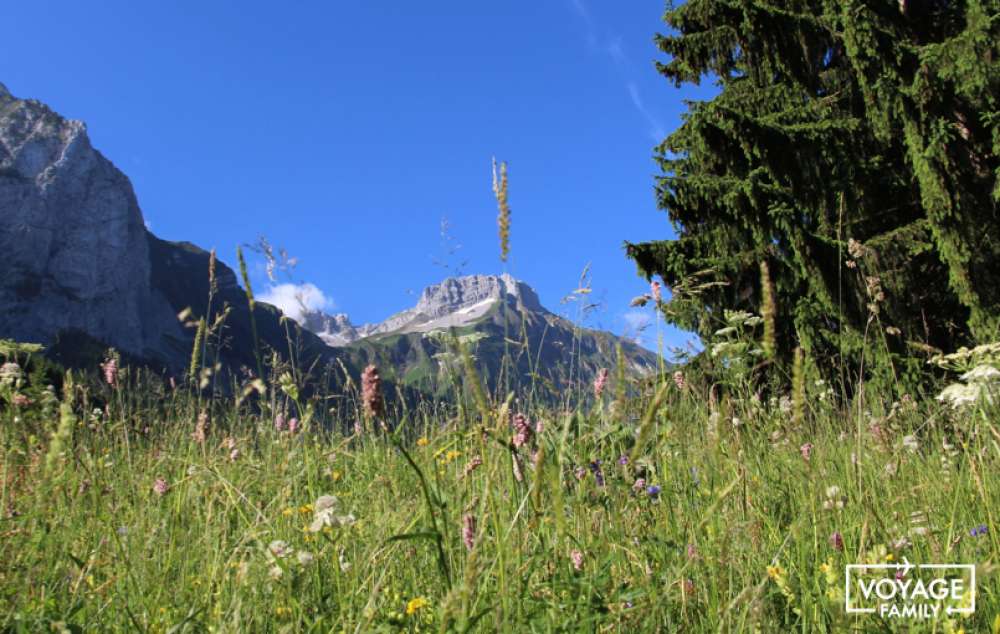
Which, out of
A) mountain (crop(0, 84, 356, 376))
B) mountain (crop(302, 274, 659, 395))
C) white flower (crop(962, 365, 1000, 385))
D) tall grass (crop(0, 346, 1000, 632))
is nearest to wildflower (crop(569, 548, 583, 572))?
tall grass (crop(0, 346, 1000, 632))

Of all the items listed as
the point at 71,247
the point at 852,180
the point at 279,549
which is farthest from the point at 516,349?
the point at 71,247

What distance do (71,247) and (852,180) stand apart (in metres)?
128

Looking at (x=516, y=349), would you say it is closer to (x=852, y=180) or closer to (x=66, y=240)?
(x=852, y=180)

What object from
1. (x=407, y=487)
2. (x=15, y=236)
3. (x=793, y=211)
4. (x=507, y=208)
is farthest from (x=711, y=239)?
(x=15, y=236)

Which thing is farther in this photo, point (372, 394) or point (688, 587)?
point (688, 587)

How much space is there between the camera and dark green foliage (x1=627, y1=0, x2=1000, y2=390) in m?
8.17

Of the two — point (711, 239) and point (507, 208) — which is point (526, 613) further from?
point (711, 239)

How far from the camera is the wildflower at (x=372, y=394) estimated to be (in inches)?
44.8

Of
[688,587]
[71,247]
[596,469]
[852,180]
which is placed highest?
[71,247]

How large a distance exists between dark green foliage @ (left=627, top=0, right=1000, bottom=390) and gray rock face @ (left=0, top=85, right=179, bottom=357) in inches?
4330

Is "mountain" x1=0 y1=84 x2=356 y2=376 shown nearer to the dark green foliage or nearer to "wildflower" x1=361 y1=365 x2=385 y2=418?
the dark green foliage

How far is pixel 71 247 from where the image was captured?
108625 millimetres

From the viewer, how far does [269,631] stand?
58.7 inches

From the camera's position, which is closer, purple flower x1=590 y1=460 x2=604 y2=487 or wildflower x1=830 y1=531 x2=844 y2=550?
wildflower x1=830 y1=531 x2=844 y2=550
